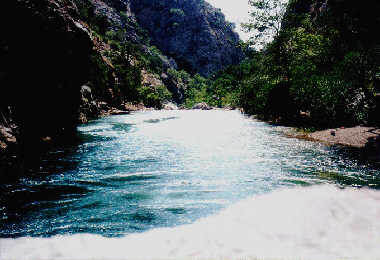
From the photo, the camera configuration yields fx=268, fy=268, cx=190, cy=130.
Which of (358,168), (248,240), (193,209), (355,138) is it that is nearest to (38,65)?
(193,209)

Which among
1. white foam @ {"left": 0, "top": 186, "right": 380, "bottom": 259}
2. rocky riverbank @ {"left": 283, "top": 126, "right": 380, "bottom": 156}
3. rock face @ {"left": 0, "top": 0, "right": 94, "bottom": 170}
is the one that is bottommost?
white foam @ {"left": 0, "top": 186, "right": 380, "bottom": 259}

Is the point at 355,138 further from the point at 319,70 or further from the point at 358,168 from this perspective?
the point at 319,70

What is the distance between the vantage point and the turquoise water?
6.04 metres

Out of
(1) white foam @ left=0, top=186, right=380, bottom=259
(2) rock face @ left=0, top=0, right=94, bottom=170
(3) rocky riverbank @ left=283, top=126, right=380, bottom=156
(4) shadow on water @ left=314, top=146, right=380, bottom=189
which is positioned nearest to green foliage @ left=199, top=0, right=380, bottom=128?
(3) rocky riverbank @ left=283, top=126, right=380, bottom=156

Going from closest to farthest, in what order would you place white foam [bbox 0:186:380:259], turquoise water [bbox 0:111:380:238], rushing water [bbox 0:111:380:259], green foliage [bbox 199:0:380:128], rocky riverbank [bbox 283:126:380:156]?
white foam [bbox 0:186:380:259] → rushing water [bbox 0:111:380:259] → turquoise water [bbox 0:111:380:238] → rocky riverbank [bbox 283:126:380:156] → green foliage [bbox 199:0:380:128]

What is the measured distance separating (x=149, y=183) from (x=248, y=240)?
4.52m

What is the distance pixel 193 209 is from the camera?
6.70 metres

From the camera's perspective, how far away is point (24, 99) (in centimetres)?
1451

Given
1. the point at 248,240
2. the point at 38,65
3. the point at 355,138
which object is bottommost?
the point at 248,240

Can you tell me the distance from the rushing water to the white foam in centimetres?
2

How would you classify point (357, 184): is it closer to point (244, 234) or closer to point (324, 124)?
point (244, 234)

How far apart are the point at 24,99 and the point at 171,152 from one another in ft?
27.8

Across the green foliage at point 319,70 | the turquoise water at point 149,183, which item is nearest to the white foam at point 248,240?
the turquoise water at point 149,183

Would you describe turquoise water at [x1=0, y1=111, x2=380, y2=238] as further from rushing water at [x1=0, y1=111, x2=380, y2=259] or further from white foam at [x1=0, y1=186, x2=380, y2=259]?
white foam at [x1=0, y1=186, x2=380, y2=259]
